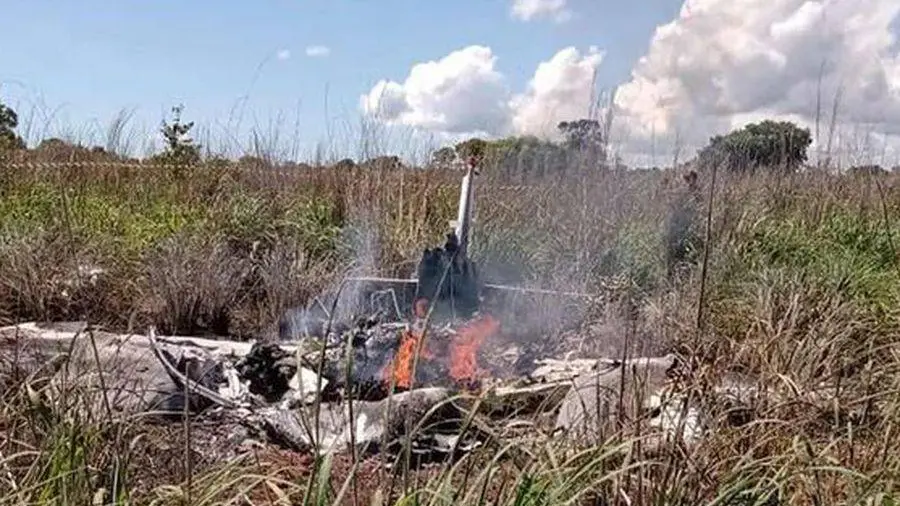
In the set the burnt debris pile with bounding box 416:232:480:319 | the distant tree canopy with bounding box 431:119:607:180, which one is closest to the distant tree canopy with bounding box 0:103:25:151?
the distant tree canopy with bounding box 431:119:607:180

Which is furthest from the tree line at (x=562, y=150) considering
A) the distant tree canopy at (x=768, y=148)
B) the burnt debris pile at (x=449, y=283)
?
the burnt debris pile at (x=449, y=283)

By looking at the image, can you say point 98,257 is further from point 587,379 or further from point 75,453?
point 75,453

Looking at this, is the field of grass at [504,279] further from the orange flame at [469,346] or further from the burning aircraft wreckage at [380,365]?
the orange flame at [469,346]

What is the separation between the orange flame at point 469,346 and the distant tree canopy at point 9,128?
588 cm

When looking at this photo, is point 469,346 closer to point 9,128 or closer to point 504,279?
point 504,279

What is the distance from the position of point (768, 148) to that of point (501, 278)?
5.23 m

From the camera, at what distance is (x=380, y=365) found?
5.14 m

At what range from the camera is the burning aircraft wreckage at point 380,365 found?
4027 mm

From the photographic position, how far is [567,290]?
642 cm

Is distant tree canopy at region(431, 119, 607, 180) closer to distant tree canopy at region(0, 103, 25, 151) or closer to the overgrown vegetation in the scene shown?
the overgrown vegetation

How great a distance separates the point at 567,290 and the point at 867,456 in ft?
11.8

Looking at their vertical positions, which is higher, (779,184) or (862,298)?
(779,184)

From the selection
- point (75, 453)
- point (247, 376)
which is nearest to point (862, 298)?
point (247, 376)

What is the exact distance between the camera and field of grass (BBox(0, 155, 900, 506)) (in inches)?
91.8
